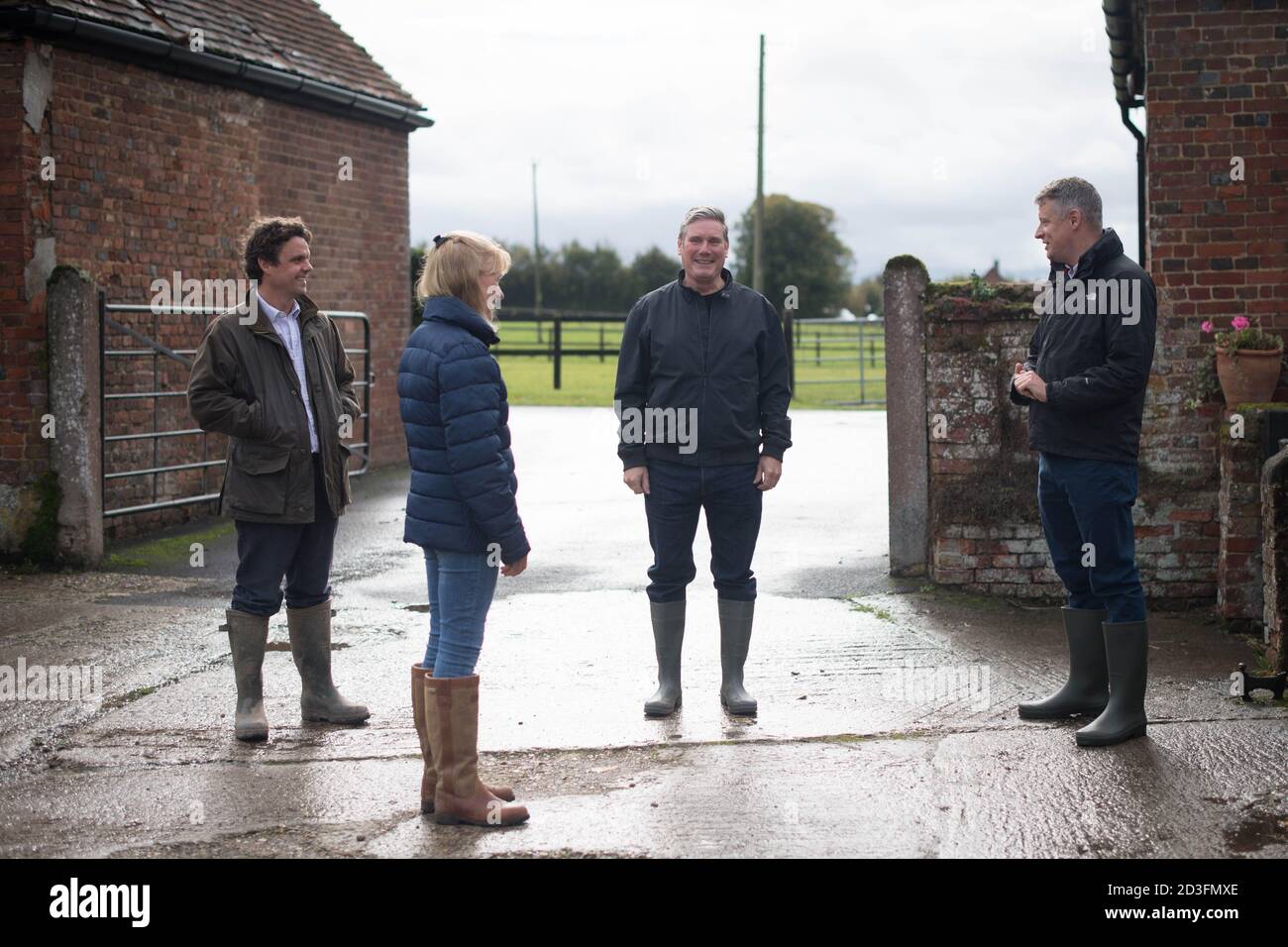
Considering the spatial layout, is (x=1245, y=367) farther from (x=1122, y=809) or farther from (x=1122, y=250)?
(x=1122, y=809)

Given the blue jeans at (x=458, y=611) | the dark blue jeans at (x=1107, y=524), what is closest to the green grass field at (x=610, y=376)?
the dark blue jeans at (x=1107, y=524)

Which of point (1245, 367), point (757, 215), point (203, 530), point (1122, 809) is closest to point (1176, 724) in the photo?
point (1122, 809)

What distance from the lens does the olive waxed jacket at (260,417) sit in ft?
18.6

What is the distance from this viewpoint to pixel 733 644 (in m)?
6.02

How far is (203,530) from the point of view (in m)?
11.3

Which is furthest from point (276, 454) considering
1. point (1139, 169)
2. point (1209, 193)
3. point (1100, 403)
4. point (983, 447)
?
point (1139, 169)

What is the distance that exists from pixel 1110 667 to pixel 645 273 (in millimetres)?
78656

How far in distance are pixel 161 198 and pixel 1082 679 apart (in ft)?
28.0

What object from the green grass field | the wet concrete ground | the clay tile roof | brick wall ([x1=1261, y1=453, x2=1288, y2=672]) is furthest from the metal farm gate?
the green grass field

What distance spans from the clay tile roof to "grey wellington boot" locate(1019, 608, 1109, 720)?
26.1ft

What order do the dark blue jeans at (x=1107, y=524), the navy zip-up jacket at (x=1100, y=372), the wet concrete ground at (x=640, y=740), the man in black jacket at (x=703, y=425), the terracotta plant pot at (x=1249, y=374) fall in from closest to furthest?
the wet concrete ground at (x=640, y=740)
the navy zip-up jacket at (x=1100, y=372)
the dark blue jeans at (x=1107, y=524)
the man in black jacket at (x=703, y=425)
the terracotta plant pot at (x=1249, y=374)

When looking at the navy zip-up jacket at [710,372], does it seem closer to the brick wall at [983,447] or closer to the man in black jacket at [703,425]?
the man in black jacket at [703,425]

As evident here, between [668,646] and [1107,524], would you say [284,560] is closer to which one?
[668,646]

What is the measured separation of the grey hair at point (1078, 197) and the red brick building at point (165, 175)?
6.91 meters
